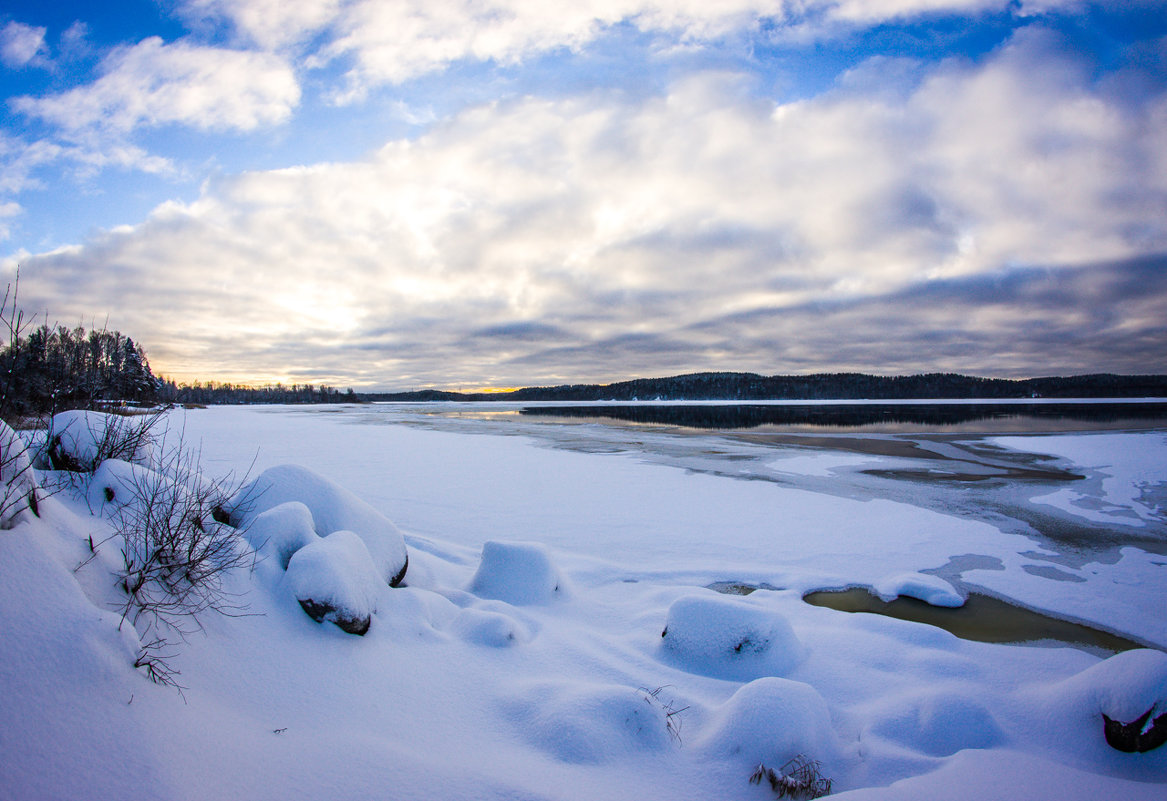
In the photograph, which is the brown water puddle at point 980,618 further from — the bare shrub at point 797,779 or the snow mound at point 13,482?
the snow mound at point 13,482

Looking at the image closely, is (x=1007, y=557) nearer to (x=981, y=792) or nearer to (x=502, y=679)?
(x=981, y=792)

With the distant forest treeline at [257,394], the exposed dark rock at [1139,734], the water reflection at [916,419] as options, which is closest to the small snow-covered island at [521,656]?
the exposed dark rock at [1139,734]

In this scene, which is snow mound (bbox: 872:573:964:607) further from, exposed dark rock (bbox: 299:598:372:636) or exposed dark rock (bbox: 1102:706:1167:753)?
exposed dark rock (bbox: 299:598:372:636)

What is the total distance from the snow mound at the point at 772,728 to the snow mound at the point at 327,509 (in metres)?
3.64

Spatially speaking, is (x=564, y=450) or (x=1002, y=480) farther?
(x=564, y=450)

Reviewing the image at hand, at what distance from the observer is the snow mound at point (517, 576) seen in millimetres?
5633

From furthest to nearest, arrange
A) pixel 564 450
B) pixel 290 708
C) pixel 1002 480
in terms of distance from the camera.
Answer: pixel 564 450 → pixel 1002 480 → pixel 290 708

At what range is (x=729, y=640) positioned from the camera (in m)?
4.53

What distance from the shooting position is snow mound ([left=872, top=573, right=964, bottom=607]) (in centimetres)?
620

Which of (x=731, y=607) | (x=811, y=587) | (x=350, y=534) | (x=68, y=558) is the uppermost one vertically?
(x=68, y=558)

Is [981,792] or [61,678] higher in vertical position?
[61,678]

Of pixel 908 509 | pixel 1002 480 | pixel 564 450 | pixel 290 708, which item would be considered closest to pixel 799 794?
pixel 290 708

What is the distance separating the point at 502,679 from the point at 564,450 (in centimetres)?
1668

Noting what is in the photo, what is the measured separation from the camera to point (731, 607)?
467cm
